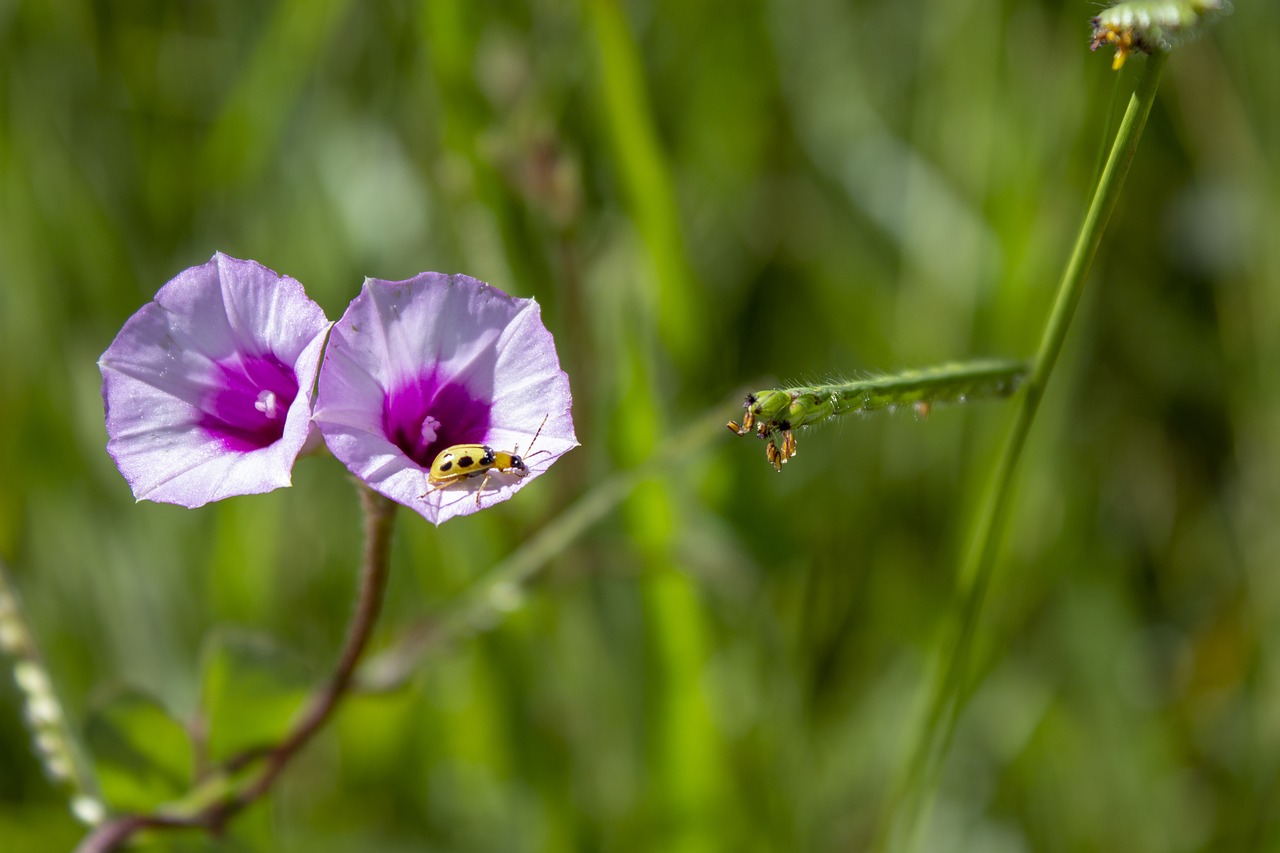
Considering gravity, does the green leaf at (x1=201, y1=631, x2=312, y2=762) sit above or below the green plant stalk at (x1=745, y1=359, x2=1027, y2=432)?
below

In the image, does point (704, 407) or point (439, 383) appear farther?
point (704, 407)

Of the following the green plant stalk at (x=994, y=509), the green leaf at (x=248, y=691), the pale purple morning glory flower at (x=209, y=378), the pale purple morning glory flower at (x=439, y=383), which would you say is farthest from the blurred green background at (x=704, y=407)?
the pale purple morning glory flower at (x=439, y=383)

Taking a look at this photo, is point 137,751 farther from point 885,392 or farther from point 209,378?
point 885,392

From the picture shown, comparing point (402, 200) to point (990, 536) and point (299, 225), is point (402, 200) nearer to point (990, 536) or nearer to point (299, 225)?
point (299, 225)

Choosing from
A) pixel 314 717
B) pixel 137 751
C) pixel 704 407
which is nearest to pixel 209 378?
pixel 314 717

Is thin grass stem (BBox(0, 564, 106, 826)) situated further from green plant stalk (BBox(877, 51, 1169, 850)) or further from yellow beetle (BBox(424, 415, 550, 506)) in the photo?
green plant stalk (BBox(877, 51, 1169, 850))

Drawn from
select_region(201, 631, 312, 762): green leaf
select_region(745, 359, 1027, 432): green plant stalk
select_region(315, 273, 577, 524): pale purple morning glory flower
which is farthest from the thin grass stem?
select_region(745, 359, 1027, 432): green plant stalk

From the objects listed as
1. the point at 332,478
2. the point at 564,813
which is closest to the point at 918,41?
the point at 332,478
